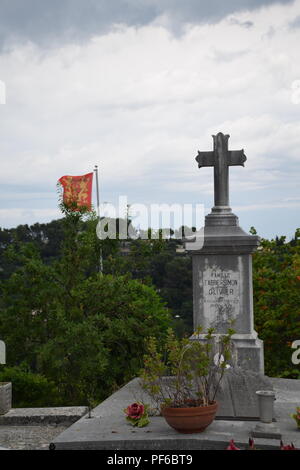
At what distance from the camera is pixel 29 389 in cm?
1076

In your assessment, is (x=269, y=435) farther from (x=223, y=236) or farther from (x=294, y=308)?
(x=294, y=308)

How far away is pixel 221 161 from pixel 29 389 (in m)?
5.60

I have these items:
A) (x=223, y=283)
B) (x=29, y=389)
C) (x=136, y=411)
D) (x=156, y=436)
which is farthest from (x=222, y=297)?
(x=29, y=389)

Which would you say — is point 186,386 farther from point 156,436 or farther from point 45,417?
point 45,417

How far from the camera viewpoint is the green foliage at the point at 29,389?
34.8ft

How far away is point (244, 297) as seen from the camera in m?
9.34

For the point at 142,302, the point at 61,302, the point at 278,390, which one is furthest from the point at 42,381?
the point at 278,390

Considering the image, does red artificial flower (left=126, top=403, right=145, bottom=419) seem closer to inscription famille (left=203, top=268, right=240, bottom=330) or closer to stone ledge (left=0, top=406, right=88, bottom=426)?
stone ledge (left=0, top=406, right=88, bottom=426)

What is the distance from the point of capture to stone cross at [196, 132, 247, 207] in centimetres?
969

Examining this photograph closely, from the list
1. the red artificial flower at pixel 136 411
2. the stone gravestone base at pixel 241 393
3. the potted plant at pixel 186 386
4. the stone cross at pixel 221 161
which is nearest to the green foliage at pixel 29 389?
the red artificial flower at pixel 136 411

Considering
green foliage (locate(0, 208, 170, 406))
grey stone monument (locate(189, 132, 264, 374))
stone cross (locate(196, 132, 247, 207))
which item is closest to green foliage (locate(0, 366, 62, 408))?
green foliage (locate(0, 208, 170, 406))

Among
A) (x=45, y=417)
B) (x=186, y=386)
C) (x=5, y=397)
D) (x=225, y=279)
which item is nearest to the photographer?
(x=186, y=386)

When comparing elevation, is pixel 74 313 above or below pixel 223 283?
below
